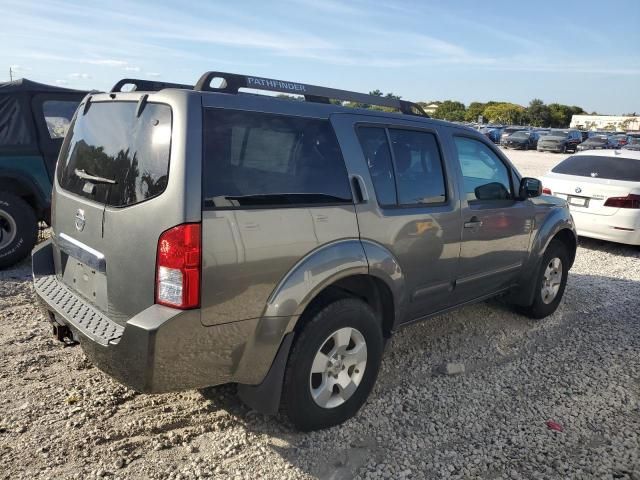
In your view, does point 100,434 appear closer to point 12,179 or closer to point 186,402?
point 186,402

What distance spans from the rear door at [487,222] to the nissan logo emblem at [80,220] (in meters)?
2.59

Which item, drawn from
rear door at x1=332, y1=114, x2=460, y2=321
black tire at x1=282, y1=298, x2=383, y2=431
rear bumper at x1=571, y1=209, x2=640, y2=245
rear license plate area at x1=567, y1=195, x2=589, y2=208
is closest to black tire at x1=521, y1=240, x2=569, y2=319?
rear door at x1=332, y1=114, x2=460, y2=321

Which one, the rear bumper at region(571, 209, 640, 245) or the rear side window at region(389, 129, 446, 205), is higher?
the rear side window at region(389, 129, 446, 205)

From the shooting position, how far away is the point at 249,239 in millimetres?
2594

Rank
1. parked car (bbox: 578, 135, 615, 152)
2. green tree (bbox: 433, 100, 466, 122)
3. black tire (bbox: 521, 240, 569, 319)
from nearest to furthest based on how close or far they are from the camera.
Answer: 1. black tire (bbox: 521, 240, 569, 319)
2. parked car (bbox: 578, 135, 615, 152)
3. green tree (bbox: 433, 100, 466, 122)

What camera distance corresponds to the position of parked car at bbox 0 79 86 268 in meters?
5.88

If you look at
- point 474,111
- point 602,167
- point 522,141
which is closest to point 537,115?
point 474,111

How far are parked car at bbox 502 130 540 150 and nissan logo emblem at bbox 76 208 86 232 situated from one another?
1566 inches

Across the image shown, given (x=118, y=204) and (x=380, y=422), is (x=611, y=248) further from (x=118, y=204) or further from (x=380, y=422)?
(x=118, y=204)

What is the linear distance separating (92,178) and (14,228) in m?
3.63

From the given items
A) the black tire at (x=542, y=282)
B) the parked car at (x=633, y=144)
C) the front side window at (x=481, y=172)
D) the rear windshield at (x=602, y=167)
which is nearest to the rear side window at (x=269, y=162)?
the front side window at (x=481, y=172)

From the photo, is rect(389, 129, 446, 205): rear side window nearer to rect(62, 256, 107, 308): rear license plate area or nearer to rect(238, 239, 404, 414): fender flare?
rect(238, 239, 404, 414): fender flare

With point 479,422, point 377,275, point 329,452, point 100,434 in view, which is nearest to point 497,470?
point 479,422

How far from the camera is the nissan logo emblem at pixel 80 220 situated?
116 inches
